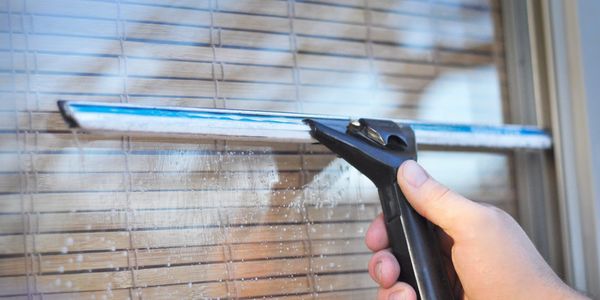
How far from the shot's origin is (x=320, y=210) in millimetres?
996

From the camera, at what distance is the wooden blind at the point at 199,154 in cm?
83

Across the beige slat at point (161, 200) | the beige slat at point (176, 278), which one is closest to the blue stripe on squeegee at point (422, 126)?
the beige slat at point (161, 200)

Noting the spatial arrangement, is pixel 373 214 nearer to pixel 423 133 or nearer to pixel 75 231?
pixel 423 133

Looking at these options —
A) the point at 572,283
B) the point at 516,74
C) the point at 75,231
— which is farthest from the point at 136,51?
the point at 572,283

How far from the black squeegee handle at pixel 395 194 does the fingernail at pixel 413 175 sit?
0.07 ft

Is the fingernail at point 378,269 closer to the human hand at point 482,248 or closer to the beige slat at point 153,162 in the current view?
the human hand at point 482,248

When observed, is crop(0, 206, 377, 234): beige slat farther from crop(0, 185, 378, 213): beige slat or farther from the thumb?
the thumb

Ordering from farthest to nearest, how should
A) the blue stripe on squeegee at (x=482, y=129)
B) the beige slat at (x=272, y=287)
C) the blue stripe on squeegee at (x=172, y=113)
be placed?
the blue stripe on squeegee at (x=482, y=129), the beige slat at (x=272, y=287), the blue stripe on squeegee at (x=172, y=113)

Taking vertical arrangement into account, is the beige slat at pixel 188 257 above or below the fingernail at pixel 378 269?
above

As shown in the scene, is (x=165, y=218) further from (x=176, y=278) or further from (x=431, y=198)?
(x=431, y=198)

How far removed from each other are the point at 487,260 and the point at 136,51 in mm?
575

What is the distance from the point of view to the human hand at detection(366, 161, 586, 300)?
88cm

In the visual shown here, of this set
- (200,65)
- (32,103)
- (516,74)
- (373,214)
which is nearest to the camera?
(32,103)

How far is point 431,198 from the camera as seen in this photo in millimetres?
883
